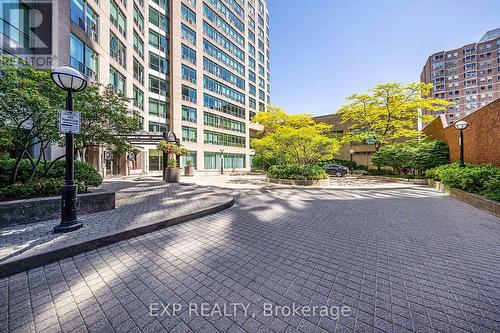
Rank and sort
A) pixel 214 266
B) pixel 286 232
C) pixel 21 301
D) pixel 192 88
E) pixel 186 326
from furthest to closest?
pixel 192 88 → pixel 286 232 → pixel 214 266 → pixel 21 301 → pixel 186 326

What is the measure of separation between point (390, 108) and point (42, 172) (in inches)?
1164

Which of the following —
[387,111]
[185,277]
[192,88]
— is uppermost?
[192,88]

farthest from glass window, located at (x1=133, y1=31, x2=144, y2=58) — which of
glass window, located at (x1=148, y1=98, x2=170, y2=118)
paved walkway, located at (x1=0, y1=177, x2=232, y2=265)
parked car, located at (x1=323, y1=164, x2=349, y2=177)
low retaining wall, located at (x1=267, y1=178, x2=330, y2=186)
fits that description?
parked car, located at (x1=323, y1=164, x2=349, y2=177)

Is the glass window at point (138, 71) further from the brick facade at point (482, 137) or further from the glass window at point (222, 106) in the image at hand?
the brick facade at point (482, 137)

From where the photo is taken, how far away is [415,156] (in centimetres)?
1733

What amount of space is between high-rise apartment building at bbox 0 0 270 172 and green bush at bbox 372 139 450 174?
21.9 m

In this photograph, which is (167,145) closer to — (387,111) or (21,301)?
(21,301)

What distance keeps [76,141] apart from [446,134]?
2491cm

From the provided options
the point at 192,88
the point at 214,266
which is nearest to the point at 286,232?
the point at 214,266

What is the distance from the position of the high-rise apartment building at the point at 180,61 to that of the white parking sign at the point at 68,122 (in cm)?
607

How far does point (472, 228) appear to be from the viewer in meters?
5.49

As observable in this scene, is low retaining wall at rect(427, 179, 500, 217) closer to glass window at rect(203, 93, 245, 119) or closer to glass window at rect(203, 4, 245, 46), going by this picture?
glass window at rect(203, 93, 245, 119)

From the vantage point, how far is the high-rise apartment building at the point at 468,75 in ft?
212

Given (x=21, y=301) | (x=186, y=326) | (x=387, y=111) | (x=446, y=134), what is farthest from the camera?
(x=387, y=111)
